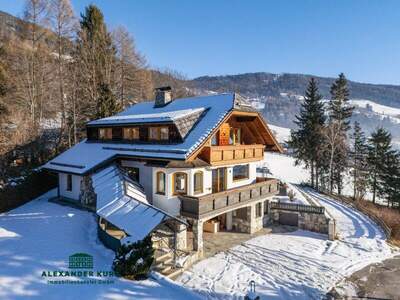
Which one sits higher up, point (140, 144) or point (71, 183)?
point (140, 144)

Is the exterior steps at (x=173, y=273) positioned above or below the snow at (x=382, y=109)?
below

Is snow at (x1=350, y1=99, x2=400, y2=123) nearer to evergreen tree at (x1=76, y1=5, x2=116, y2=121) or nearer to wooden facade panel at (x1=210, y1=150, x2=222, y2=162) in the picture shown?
evergreen tree at (x1=76, y1=5, x2=116, y2=121)

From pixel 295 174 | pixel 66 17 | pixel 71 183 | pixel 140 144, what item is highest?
pixel 66 17

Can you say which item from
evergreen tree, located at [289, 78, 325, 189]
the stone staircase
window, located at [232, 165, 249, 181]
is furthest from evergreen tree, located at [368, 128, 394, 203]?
the stone staircase

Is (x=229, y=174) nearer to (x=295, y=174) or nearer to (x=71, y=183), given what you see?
(x=71, y=183)

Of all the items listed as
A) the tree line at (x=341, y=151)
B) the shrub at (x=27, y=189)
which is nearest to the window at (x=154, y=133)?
the shrub at (x=27, y=189)

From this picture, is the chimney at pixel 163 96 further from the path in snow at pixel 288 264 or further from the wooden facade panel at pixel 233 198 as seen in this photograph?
the path in snow at pixel 288 264

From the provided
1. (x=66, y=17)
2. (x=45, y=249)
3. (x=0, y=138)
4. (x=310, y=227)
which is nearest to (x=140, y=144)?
(x=45, y=249)
